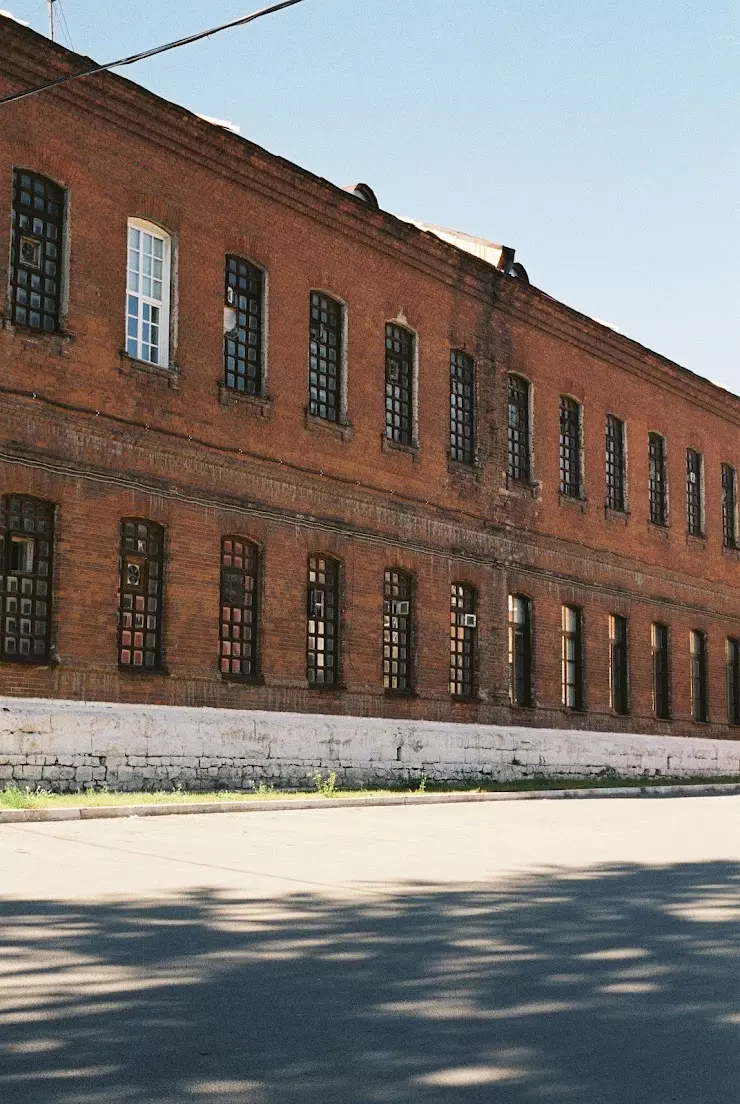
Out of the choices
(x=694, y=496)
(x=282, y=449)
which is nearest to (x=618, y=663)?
(x=694, y=496)

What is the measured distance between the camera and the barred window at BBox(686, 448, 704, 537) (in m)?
34.7

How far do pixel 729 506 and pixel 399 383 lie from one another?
1481cm

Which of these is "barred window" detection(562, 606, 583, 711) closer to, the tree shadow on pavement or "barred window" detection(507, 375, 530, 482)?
"barred window" detection(507, 375, 530, 482)

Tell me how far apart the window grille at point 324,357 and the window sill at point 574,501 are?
751 centimetres

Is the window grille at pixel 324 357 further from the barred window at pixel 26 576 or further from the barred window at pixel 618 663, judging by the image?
the barred window at pixel 618 663

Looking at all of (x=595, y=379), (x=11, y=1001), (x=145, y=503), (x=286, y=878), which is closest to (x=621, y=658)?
(x=595, y=379)

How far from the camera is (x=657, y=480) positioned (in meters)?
33.5

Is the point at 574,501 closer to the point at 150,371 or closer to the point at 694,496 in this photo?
the point at 694,496

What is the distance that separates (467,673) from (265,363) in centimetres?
740

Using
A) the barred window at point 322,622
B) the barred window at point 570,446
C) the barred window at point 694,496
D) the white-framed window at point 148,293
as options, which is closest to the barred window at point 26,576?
the white-framed window at point 148,293

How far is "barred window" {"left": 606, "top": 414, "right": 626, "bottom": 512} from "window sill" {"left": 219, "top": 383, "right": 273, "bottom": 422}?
11.7 meters

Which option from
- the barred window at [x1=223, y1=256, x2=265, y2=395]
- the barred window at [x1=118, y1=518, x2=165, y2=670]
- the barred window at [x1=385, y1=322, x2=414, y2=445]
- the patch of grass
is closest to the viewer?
the patch of grass

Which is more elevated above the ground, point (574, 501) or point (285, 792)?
point (574, 501)

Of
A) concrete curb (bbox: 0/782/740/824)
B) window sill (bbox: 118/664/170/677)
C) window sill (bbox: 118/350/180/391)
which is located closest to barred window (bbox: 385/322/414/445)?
window sill (bbox: 118/350/180/391)
